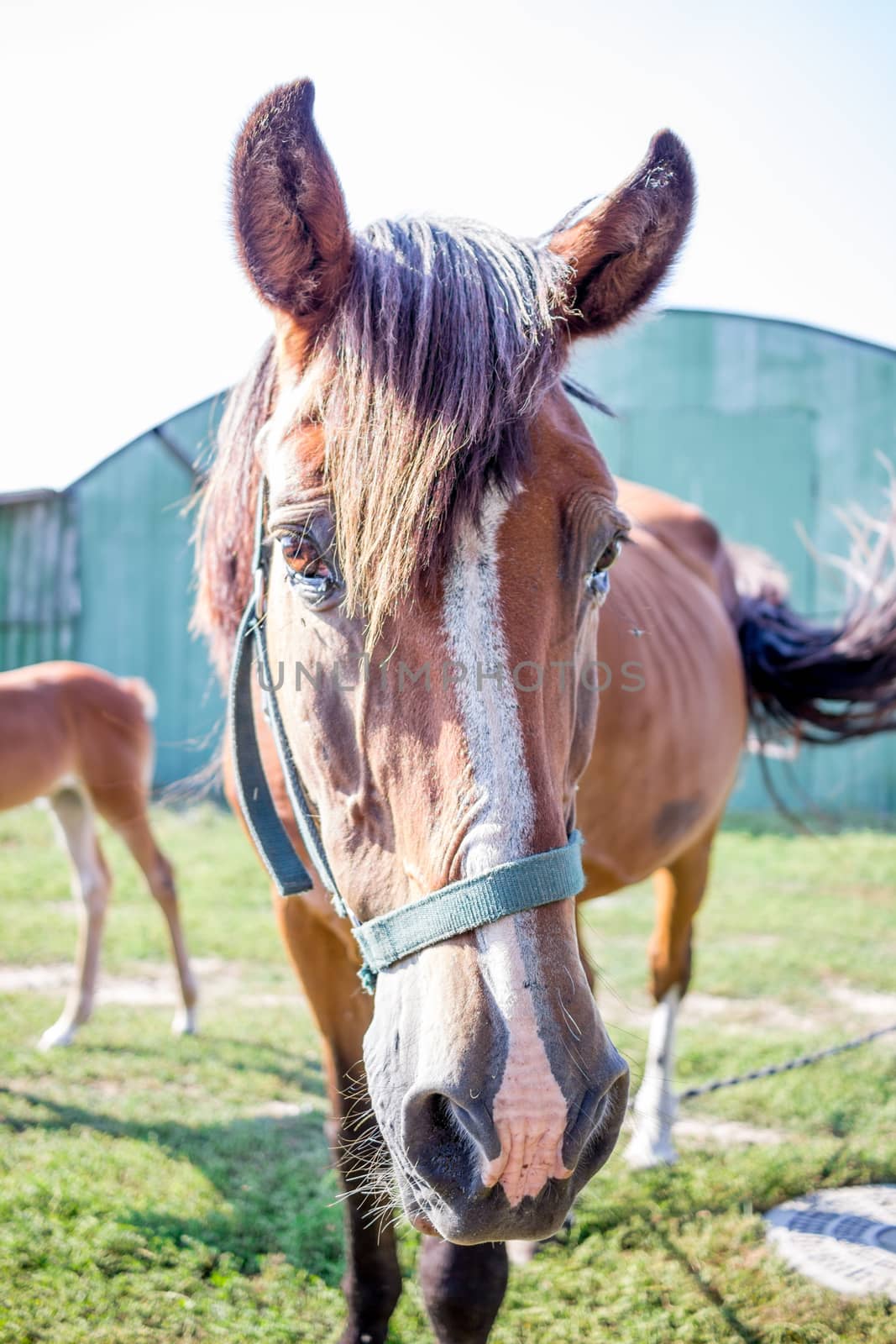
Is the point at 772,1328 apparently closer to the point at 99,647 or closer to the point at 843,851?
the point at 843,851

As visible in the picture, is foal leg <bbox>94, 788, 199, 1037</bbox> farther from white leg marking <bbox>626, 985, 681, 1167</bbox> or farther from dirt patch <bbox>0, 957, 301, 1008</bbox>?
white leg marking <bbox>626, 985, 681, 1167</bbox>

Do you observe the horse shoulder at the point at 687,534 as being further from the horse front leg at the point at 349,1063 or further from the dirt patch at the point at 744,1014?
the dirt patch at the point at 744,1014

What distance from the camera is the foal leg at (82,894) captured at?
4336 mm

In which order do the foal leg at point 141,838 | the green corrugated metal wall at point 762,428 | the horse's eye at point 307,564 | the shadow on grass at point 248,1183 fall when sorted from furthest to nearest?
1. the green corrugated metal wall at point 762,428
2. the foal leg at point 141,838
3. the shadow on grass at point 248,1183
4. the horse's eye at point 307,564

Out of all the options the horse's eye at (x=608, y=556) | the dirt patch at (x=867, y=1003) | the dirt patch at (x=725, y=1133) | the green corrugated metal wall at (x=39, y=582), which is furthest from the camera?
the green corrugated metal wall at (x=39, y=582)

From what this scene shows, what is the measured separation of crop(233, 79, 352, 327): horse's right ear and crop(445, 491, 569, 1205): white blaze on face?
54cm

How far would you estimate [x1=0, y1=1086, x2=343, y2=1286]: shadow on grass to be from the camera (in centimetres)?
266

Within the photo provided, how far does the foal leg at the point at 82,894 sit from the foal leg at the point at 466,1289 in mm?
2996

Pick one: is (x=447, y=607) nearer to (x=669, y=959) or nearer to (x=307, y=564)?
(x=307, y=564)

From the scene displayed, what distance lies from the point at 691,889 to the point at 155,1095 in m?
2.27

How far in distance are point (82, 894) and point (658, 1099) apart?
2.94m

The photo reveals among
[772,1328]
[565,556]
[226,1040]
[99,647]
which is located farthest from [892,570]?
[99,647]

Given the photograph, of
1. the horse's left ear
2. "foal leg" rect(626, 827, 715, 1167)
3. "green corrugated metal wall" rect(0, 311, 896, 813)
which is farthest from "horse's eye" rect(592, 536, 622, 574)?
"green corrugated metal wall" rect(0, 311, 896, 813)

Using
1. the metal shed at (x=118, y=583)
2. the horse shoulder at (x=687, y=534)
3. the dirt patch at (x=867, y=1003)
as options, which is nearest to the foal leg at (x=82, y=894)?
the horse shoulder at (x=687, y=534)
